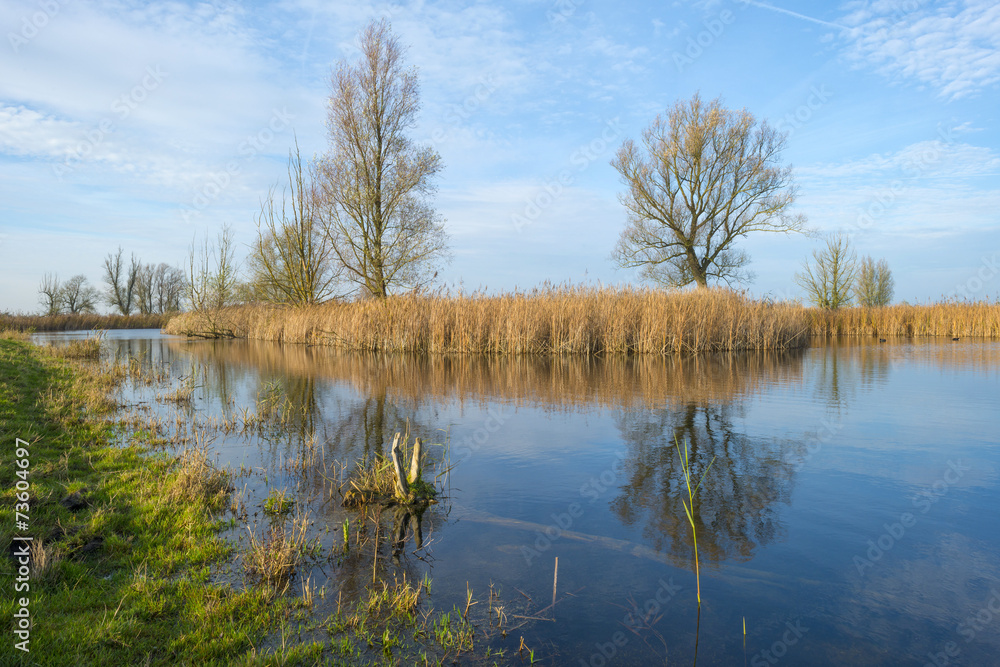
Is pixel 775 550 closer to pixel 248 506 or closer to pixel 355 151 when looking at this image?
pixel 248 506

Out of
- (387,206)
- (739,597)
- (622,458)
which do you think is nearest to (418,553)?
(739,597)

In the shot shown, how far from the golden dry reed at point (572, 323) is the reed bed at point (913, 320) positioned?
9685 millimetres

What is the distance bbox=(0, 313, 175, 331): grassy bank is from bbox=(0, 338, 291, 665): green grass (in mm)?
31967

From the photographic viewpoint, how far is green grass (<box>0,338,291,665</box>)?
6.74ft

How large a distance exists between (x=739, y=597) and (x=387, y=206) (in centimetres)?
1994

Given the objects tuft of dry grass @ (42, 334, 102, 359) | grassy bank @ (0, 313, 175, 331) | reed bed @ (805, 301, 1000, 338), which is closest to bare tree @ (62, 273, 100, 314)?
grassy bank @ (0, 313, 175, 331)

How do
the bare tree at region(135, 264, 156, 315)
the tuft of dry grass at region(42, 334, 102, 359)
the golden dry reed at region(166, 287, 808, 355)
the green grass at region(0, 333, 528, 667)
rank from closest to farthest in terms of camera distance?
1. the green grass at region(0, 333, 528, 667)
2. the tuft of dry grass at region(42, 334, 102, 359)
3. the golden dry reed at region(166, 287, 808, 355)
4. the bare tree at region(135, 264, 156, 315)

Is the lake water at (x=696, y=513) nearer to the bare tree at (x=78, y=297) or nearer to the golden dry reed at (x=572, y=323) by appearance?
the golden dry reed at (x=572, y=323)

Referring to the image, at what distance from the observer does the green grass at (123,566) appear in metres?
2.05

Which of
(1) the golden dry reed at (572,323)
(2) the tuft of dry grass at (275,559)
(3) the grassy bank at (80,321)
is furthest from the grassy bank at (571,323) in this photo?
(3) the grassy bank at (80,321)

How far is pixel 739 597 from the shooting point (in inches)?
96.0

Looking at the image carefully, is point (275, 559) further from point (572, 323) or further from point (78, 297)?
point (78, 297)

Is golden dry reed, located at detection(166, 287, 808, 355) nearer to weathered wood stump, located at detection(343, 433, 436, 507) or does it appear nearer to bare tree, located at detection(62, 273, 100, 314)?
weathered wood stump, located at detection(343, 433, 436, 507)

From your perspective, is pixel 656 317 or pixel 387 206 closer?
pixel 656 317
